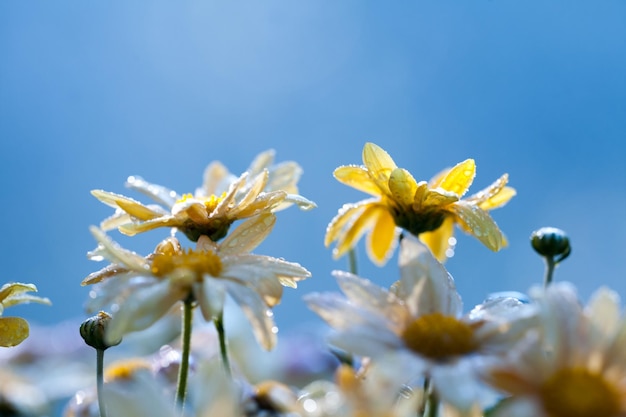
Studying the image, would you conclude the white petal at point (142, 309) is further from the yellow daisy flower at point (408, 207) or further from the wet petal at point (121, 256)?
the yellow daisy flower at point (408, 207)

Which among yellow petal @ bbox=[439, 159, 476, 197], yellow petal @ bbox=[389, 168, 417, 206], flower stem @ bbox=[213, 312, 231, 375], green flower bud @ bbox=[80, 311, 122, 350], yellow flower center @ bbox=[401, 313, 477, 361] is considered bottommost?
yellow flower center @ bbox=[401, 313, 477, 361]

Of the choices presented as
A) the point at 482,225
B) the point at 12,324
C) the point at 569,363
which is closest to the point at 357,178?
the point at 482,225

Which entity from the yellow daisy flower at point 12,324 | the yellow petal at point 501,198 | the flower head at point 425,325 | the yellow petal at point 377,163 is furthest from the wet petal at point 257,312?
the yellow petal at point 501,198

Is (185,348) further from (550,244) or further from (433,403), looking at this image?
(550,244)

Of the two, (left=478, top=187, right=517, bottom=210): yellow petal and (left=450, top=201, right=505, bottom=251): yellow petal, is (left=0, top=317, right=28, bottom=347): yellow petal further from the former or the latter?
(left=478, top=187, right=517, bottom=210): yellow petal

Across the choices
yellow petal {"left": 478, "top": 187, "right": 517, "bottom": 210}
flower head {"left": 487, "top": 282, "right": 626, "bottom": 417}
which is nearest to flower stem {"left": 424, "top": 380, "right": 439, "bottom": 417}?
flower head {"left": 487, "top": 282, "right": 626, "bottom": 417}

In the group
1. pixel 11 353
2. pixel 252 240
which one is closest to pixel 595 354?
pixel 252 240

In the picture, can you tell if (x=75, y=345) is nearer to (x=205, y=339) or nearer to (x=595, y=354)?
(x=205, y=339)
